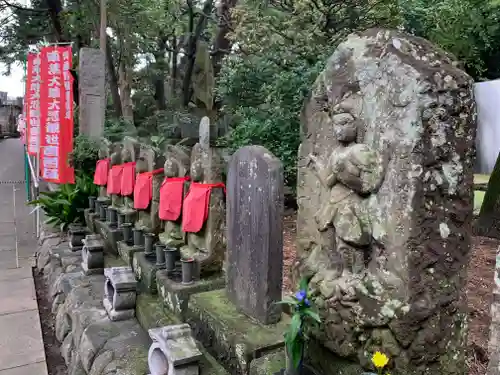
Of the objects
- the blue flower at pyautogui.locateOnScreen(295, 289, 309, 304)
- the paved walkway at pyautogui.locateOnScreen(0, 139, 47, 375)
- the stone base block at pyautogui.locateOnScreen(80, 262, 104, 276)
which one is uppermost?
the blue flower at pyautogui.locateOnScreen(295, 289, 309, 304)

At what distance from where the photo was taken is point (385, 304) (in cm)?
182

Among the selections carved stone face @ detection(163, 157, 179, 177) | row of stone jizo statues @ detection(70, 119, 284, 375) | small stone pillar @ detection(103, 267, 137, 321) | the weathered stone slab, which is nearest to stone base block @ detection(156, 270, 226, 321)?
row of stone jizo statues @ detection(70, 119, 284, 375)

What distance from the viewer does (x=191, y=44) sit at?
1212 cm

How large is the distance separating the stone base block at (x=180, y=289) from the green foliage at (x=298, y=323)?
55.6 inches

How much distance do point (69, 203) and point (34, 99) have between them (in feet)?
7.07

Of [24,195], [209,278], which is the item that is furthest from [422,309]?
[24,195]

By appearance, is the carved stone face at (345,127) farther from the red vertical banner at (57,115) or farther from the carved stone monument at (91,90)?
the carved stone monument at (91,90)

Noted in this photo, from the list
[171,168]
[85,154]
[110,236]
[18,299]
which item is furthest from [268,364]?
[85,154]

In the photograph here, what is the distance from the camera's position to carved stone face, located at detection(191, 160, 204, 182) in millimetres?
3566

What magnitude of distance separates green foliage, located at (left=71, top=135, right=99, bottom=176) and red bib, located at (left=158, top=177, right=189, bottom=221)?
13.6 feet

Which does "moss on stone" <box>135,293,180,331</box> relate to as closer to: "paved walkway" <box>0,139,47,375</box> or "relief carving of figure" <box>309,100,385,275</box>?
"paved walkway" <box>0,139,47,375</box>

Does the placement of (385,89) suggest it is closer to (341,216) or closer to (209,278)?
(341,216)

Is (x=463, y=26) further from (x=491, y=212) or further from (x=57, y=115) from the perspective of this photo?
(x=57, y=115)

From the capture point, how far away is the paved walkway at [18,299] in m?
3.73
